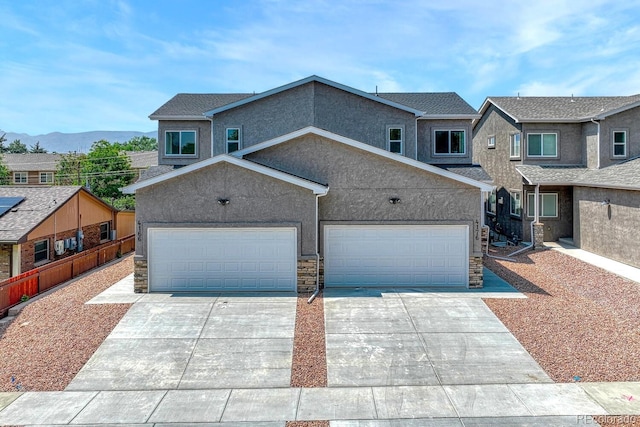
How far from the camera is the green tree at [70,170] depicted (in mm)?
45750

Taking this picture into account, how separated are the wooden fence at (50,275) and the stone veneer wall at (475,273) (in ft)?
44.7

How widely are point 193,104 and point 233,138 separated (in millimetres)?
3804

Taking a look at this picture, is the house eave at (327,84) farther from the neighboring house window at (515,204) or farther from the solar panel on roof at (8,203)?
the solar panel on roof at (8,203)

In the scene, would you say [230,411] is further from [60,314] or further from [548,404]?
[60,314]

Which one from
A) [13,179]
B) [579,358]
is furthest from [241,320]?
[13,179]

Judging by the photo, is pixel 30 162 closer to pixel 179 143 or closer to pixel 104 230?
pixel 104 230

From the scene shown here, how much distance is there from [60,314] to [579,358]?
40.6ft

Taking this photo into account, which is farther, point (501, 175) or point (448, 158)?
point (501, 175)

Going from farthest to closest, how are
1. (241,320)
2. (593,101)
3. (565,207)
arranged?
(593,101)
(565,207)
(241,320)

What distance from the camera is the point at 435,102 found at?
69.8ft

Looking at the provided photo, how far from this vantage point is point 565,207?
2095 cm

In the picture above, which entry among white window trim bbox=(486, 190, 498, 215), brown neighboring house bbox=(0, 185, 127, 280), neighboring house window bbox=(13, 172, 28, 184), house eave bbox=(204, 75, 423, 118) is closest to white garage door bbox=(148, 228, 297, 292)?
brown neighboring house bbox=(0, 185, 127, 280)

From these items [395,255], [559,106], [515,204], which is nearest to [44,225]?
[395,255]

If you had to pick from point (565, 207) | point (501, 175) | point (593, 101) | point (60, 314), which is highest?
point (593, 101)
